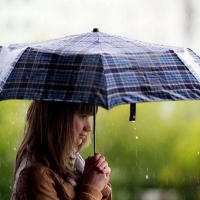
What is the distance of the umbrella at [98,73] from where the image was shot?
74.5 inches

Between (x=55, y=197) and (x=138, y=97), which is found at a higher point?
(x=138, y=97)

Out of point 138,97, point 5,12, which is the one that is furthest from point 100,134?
point 138,97

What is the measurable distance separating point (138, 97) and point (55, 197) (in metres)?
0.42

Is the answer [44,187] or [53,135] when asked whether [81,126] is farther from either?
[44,187]

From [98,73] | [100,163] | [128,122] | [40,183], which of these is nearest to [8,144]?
[128,122]

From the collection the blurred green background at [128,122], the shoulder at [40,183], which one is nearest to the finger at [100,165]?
the shoulder at [40,183]

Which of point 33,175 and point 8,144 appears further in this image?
point 8,144

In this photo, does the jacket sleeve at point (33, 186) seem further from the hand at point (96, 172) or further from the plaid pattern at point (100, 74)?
the plaid pattern at point (100, 74)

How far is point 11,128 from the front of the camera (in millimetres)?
3855

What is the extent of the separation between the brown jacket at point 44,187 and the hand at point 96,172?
0.08 feet

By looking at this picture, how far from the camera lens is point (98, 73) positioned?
A: 1893 mm

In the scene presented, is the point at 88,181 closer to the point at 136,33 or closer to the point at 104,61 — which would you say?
the point at 104,61

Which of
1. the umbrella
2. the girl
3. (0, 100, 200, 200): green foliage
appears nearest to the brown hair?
the girl

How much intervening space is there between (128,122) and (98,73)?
1.99 meters
